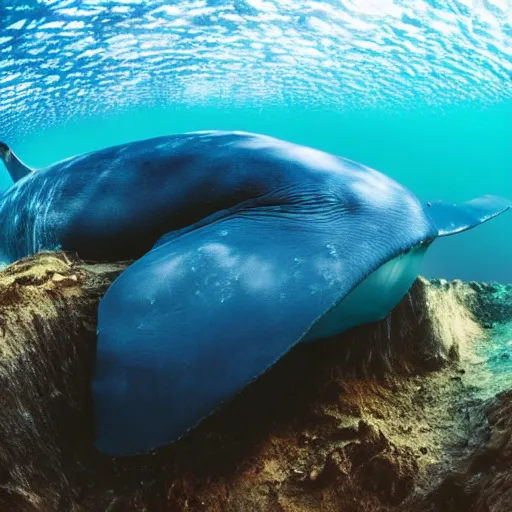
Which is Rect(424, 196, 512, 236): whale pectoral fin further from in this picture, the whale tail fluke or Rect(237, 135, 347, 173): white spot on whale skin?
the whale tail fluke

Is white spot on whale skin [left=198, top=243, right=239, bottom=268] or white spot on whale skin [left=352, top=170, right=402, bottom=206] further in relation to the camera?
white spot on whale skin [left=352, top=170, right=402, bottom=206]

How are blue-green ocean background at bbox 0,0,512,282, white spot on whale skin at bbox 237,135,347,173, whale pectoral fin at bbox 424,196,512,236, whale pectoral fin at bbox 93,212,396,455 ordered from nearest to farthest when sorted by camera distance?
whale pectoral fin at bbox 93,212,396,455 < white spot on whale skin at bbox 237,135,347,173 < whale pectoral fin at bbox 424,196,512,236 < blue-green ocean background at bbox 0,0,512,282

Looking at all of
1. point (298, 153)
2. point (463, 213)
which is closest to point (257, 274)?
point (298, 153)

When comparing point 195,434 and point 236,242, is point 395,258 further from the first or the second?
point 195,434

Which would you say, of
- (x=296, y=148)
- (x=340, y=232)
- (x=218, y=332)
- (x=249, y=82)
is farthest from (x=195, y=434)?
(x=249, y=82)

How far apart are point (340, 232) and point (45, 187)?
2.28 meters

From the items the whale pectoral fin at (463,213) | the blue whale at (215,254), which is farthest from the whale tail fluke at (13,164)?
the whale pectoral fin at (463,213)

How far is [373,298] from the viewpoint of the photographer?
5.65 ft

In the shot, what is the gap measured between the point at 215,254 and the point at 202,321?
325 millimetres

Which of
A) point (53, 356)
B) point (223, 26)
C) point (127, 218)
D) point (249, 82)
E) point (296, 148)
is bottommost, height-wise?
point (249, 82)

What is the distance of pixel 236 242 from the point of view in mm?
1612

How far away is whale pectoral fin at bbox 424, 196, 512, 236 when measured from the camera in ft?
8.88

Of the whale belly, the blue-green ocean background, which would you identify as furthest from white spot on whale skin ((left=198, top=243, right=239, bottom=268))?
the blue-green ocean background

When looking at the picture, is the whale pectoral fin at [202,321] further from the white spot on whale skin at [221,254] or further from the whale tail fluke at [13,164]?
the whale tail fluke at [13,164]
